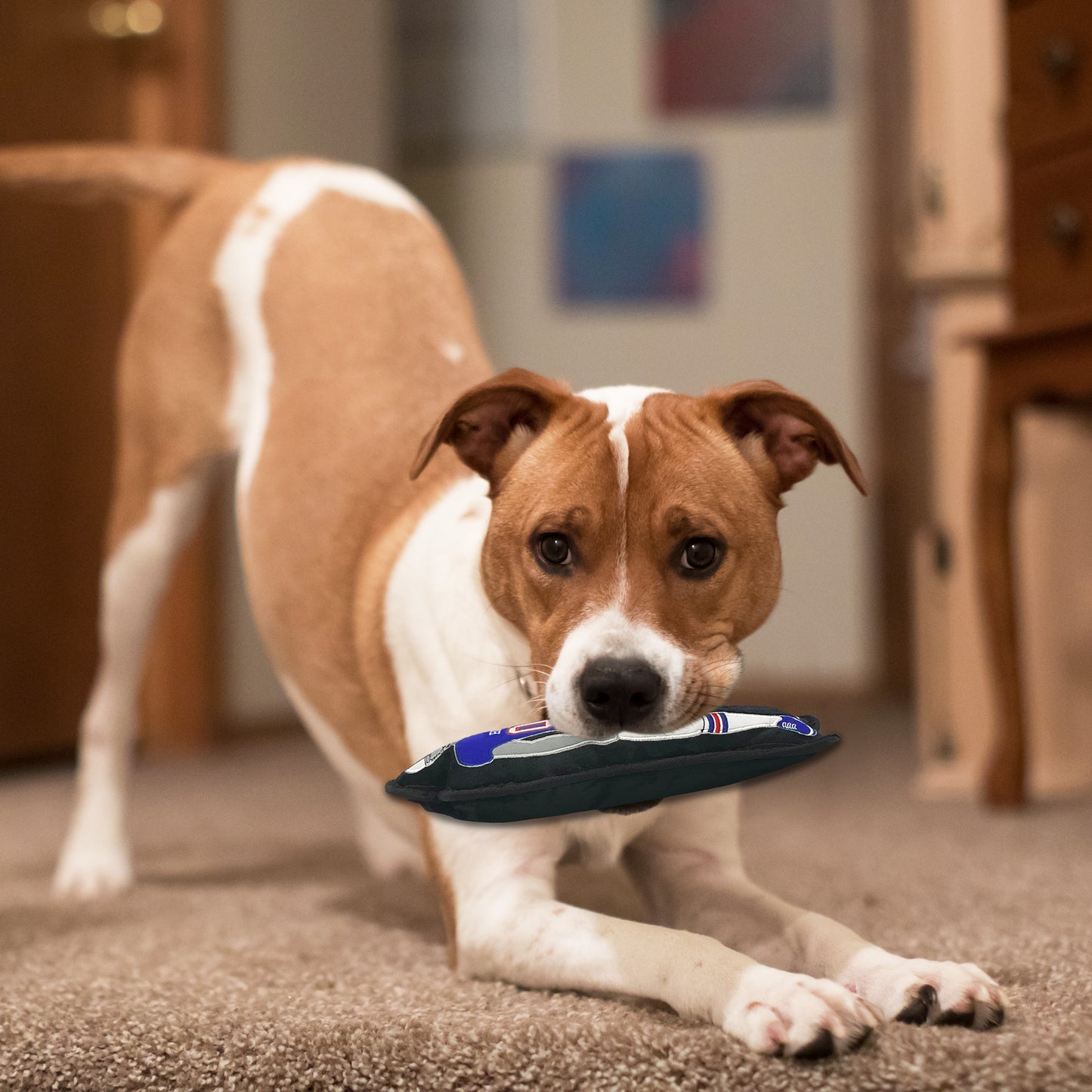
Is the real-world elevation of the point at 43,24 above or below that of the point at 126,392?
above

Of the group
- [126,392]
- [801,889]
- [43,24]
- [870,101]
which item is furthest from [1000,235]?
[870,101]

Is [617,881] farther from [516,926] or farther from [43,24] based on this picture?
[43,24]

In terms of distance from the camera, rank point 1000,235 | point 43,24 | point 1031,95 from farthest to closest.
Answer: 1. point 43,24
2. point 1000,235
3. point 1031,95

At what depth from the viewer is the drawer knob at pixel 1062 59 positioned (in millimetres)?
2568

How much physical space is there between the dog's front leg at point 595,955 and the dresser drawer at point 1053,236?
5.48 ft

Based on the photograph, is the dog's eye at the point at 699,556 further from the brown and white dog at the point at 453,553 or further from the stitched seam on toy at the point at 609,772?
the stitched seam on toy at the point at 609,772

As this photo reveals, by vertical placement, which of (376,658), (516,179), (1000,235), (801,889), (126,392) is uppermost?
(516,179)

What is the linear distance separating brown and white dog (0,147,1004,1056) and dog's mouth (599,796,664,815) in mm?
113

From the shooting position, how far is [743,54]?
6.26 m

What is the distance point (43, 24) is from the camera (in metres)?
3.73

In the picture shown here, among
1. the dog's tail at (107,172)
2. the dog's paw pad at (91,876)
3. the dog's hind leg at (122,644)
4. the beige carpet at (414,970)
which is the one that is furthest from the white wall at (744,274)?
the dog's paw pad at (91,876)

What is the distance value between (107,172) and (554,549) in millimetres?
1518

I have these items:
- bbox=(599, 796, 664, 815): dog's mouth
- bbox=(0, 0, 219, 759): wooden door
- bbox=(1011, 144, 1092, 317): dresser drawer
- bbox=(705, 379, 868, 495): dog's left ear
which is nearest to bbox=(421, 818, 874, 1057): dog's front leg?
bbox=(599, 796, 664, 815): dog's mouth

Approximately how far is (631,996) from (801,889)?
2.26 feet
